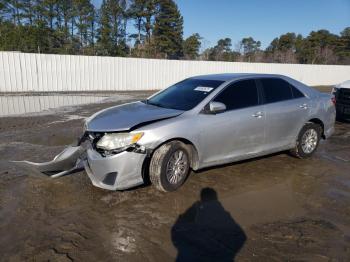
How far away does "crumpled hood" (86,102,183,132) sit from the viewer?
4395mm

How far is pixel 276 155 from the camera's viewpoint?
675 cm

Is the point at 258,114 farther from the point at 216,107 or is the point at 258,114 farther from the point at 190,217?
the point at 190,217

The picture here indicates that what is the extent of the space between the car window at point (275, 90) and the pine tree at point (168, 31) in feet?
134

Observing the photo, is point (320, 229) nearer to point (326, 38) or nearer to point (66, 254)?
point (66, 254)

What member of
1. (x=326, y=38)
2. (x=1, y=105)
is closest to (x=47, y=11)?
(x=1, y=105)

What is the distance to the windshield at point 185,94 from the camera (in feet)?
16.8

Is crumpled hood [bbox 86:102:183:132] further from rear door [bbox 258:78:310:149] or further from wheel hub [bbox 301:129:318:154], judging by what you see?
wheel hub [bbox 301:129:318:154]

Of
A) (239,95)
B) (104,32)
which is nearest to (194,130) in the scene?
(239,95)

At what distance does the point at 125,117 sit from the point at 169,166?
3.08ft

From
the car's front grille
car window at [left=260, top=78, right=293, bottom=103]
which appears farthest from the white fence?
car window at [left=260, top=78, right=293, bottom=103]

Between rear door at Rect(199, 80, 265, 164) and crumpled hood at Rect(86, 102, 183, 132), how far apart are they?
568mm

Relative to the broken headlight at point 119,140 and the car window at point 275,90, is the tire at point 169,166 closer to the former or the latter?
the broken headlight at point 119,140

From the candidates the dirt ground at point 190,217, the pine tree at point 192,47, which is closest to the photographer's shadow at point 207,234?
the dirt ground at point 190,217

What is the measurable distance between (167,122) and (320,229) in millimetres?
2298
